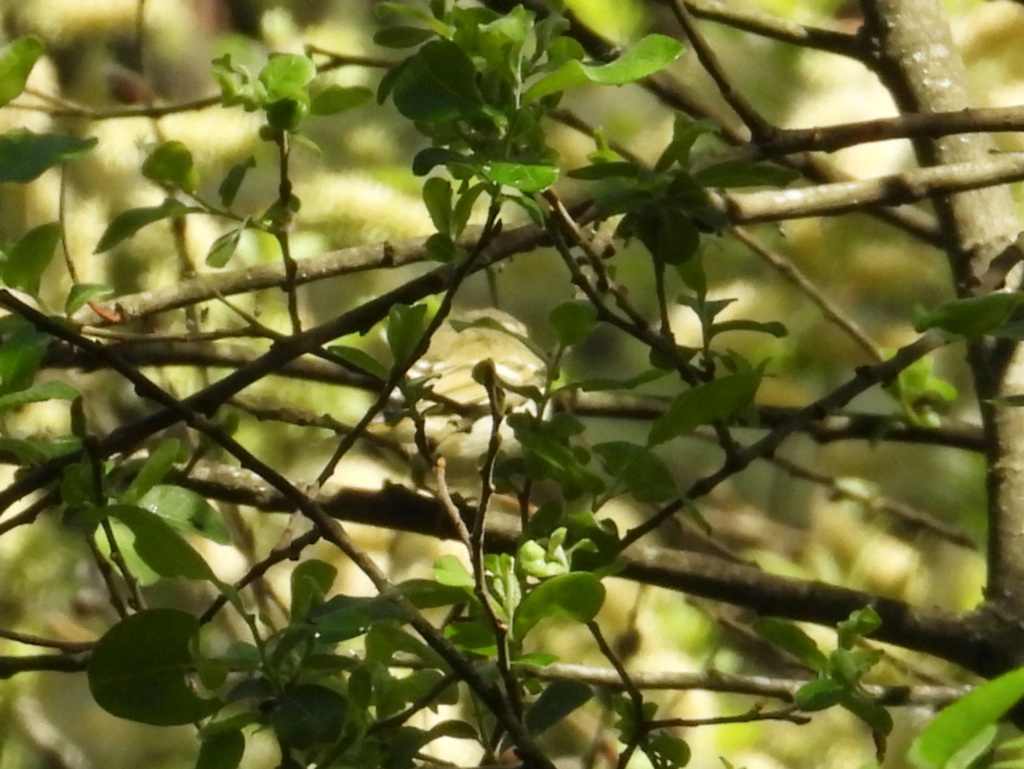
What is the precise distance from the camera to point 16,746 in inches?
63.6

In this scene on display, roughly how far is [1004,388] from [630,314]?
0.41 meters

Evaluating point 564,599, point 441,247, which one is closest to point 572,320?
point 441,247

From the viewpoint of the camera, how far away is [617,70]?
546 mm

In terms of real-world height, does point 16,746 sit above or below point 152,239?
below

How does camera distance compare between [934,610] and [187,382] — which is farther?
[187,382]

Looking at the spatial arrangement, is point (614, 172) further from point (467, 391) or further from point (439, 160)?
point (467, 391)

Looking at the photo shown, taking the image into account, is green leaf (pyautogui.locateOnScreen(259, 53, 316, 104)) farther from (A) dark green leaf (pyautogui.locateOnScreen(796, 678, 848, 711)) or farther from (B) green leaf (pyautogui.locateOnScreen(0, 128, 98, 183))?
(A) dark green leaf (pyautogui.locateOnScreen(796, 678, 848, 711))

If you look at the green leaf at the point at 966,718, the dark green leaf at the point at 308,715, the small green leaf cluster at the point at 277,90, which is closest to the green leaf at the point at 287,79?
the small green leaf cluster at the point at 277,90

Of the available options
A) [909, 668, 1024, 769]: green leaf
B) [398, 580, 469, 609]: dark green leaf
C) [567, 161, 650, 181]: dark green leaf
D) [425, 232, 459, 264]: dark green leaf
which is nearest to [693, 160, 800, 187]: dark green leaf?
[567, 161, 650, 181]: dark green leaf

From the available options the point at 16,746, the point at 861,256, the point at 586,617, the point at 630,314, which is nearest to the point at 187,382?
the point at 16,746

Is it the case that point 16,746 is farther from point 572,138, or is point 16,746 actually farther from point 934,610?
point 934,610

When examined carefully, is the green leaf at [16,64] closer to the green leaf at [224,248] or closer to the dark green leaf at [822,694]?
the green leaf at [224,248]

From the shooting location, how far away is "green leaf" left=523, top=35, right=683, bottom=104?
1.76 feet

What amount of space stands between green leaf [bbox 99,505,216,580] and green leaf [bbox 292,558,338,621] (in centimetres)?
5
